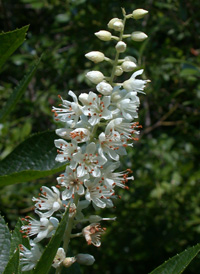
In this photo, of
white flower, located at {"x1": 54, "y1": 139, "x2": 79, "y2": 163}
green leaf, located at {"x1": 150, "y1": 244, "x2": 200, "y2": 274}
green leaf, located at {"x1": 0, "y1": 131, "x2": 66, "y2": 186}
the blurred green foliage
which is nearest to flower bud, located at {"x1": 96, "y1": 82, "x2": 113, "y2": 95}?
white flower, located at {"x1": 54, "y1": 139, "x2": 79, "y2": 163}

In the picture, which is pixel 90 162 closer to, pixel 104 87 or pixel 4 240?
pixel 104 87

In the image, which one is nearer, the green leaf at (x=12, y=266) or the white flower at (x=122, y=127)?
the green leaf at (x=12, y=266)

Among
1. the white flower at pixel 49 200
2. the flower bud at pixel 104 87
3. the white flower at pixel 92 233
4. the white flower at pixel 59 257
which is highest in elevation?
the flower bud at pixel 104 87

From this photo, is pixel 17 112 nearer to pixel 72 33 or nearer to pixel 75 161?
pixel 72 33

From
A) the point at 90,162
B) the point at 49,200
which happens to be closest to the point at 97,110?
the point at 90,162

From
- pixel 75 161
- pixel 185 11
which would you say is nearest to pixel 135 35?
pixel 75 161

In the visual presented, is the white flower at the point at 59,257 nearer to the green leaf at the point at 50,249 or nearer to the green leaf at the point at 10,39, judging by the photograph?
the green leaf at the point at 50,249

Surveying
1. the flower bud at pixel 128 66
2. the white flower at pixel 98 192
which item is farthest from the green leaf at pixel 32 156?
the flower bud at pixel 128 66
